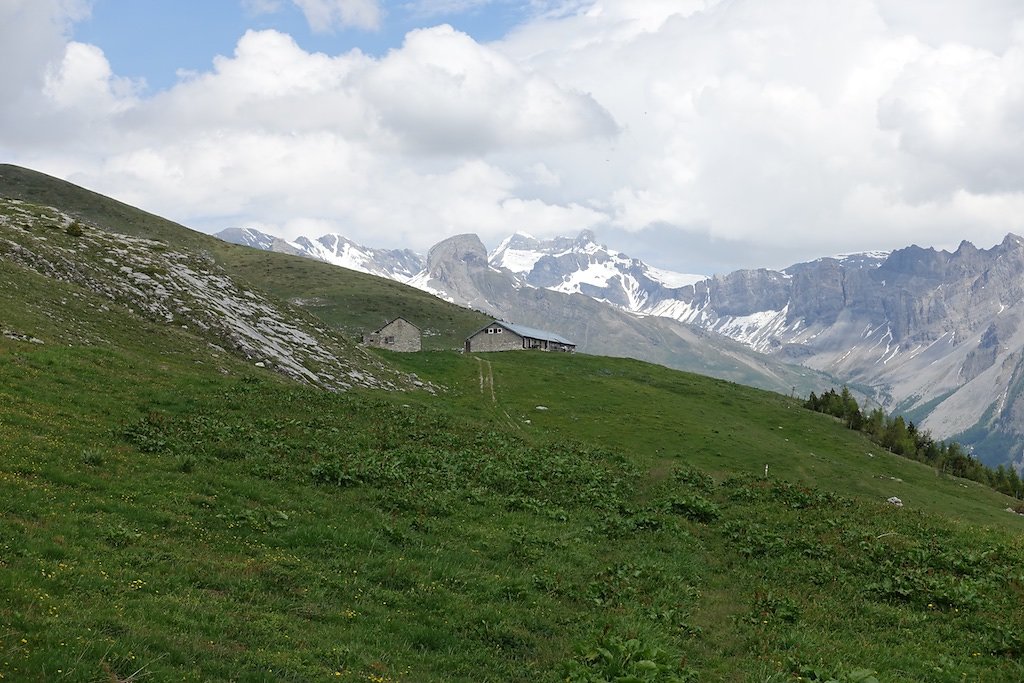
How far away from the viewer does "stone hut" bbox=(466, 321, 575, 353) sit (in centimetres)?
14100

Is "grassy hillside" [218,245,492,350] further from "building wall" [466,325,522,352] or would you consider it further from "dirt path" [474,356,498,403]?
"dirt path" [474,356,498,403]

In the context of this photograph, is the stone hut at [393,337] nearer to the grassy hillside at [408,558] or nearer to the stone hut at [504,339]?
the stone hut at [504,339]

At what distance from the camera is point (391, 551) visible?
1969cm

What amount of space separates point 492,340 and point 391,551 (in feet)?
401

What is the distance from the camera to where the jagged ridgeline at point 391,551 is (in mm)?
13344

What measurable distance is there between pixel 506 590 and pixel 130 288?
156 ft

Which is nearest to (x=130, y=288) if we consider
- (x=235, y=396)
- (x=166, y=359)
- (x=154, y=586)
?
(x=166, y=359)

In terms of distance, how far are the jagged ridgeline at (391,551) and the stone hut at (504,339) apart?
9535 centimetres

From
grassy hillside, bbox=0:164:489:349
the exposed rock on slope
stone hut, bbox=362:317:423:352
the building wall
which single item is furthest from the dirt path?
grassy hillside, bbox=0:164:489:349

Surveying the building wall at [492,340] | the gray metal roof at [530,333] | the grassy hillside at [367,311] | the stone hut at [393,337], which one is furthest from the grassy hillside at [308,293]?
the stone hut at [393,337]

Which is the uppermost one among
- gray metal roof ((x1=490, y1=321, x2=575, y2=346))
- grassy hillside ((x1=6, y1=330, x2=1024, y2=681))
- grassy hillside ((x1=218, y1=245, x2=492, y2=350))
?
gray metal roof ((x1=490, y1=321, x2=575, y2=346))

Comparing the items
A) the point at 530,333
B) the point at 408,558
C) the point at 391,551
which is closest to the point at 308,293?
the point at 530,333

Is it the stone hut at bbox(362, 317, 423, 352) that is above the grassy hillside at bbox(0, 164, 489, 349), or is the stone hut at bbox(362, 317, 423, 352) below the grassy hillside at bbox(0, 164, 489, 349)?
below

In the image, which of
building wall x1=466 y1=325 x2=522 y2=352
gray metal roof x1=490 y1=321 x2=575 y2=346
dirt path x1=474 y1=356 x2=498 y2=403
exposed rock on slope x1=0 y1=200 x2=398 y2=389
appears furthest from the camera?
gray metal roof x1=490 y1=321 x2=575 y2=346
